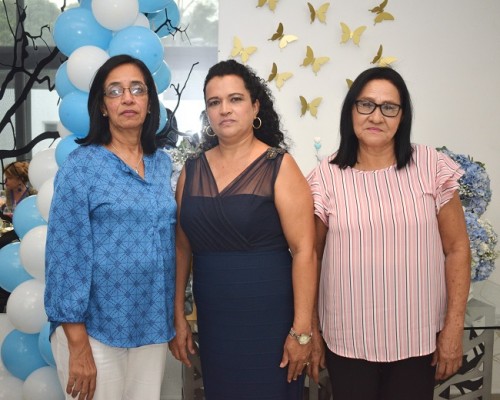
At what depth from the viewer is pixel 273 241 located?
1.60 meters

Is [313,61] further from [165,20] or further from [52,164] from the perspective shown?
[52,164]

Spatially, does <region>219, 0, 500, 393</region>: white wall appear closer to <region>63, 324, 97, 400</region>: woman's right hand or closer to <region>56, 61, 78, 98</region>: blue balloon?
<region>56, 61, 78, 98</region>: blue balloon

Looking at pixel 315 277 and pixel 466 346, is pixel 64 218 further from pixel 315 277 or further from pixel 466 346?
pixel 466 346

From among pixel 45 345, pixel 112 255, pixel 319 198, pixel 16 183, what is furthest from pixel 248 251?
pixel 16 183

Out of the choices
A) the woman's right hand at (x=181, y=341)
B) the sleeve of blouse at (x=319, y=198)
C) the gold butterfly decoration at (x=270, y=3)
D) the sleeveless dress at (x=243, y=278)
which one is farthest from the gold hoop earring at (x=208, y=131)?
the gold butterfly decoration at (x=270, y=3)

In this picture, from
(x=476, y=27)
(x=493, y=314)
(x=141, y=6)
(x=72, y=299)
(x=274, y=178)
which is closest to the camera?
(x=72, y=299)

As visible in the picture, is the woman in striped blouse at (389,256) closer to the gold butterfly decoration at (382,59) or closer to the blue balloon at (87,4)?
the blue balloon at (87,4)

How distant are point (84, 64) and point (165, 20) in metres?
0.76

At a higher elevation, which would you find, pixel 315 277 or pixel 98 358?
pixel 315 277

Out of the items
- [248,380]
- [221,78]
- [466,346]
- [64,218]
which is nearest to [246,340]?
[248,380]

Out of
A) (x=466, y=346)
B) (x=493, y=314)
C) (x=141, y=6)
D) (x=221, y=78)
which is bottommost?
(x=466, y=346)

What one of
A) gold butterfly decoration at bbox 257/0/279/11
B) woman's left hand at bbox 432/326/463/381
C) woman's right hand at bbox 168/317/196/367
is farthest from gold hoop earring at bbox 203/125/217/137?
gold butterfly decoration at bbox 257/0/279/11

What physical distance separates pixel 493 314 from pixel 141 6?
1.96 m

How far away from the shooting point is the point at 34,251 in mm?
2188
